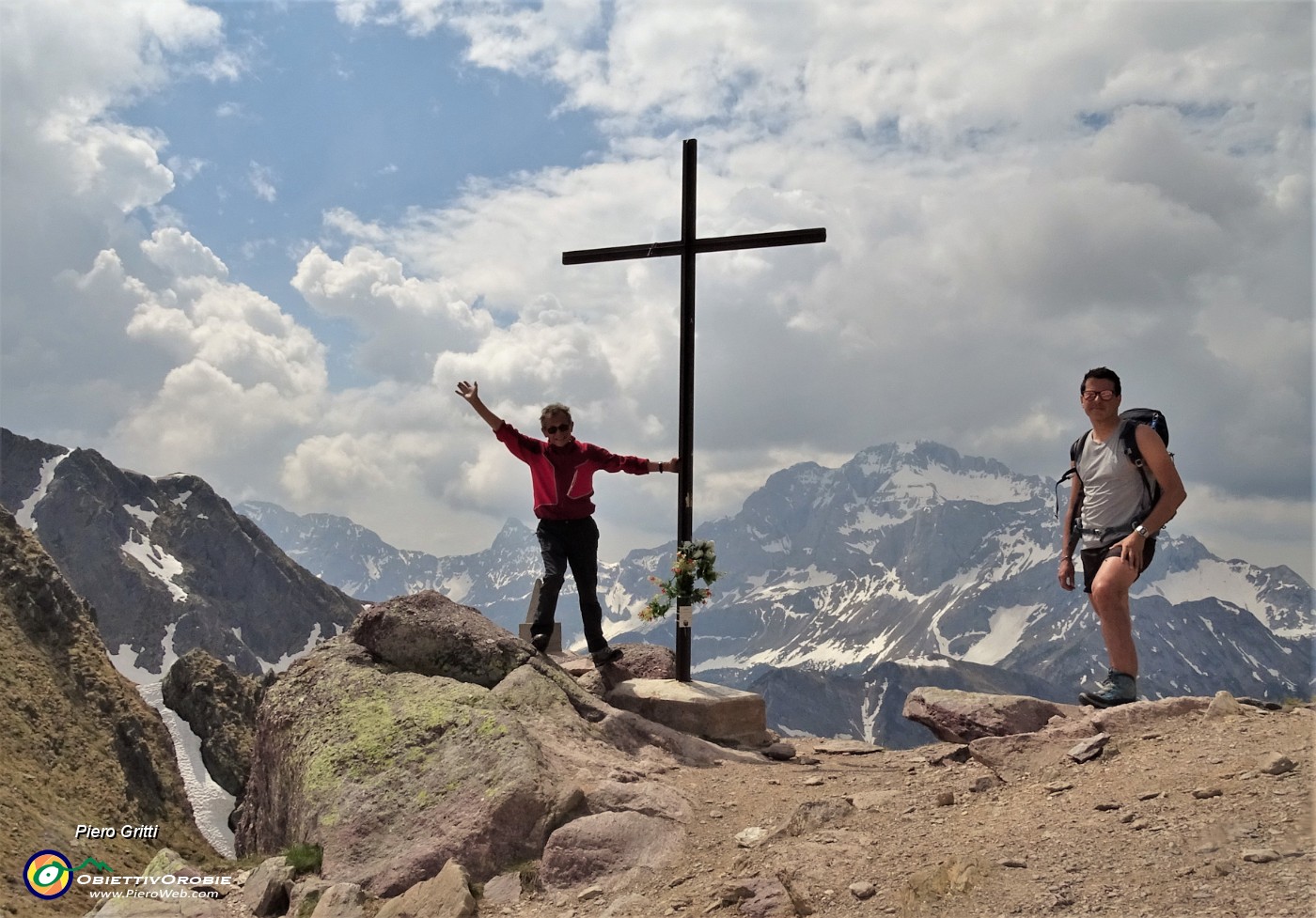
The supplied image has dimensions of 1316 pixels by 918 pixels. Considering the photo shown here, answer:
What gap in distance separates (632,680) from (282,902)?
21.4 feet

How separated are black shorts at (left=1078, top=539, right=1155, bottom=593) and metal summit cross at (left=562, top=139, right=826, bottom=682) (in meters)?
5.99

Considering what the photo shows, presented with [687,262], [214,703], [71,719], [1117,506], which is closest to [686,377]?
[687,262]

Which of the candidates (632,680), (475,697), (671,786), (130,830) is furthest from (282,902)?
(632,680)

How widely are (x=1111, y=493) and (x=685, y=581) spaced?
6277 mm

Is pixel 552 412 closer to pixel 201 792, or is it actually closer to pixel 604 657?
pixel 604 657

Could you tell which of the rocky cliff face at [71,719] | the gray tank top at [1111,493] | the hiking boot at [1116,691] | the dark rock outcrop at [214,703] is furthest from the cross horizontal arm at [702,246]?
the dark rock outcrop at [214,703]

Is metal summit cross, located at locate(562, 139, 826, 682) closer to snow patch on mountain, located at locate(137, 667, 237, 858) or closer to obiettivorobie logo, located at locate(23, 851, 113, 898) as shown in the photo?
obiettivorobie logo, located at locate(23, 851, 113, 898)

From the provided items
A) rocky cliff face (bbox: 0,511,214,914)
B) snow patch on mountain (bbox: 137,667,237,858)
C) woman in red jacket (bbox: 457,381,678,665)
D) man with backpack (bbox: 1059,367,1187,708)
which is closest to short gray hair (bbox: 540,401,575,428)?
woman in red jacket (bbox: 457,381,678,665)

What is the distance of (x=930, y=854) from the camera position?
810 centimetres

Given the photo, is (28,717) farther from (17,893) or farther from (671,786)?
(671,786)

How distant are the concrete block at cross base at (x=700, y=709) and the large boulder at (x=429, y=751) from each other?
78 centimetres

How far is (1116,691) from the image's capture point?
36.7 feet

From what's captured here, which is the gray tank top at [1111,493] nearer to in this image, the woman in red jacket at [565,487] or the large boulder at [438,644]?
the woman in red jacket at [565,487]

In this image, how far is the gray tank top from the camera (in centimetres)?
1088
